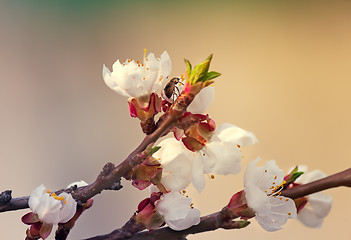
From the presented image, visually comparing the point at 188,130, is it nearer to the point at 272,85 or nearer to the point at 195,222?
the point at 195,222

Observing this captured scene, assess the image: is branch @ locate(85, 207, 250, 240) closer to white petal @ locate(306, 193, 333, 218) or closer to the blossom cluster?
the blossom cluster

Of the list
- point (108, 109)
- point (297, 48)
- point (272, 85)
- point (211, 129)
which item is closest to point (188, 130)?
point (211, 129)

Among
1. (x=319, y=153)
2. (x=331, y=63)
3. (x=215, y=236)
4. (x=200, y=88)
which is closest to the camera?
(x=200, y=88)

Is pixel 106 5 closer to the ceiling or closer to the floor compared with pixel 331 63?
closer to the ceiling

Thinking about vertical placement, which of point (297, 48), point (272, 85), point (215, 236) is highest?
point (297, 48)

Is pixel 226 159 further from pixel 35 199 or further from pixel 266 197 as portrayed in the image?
pixel 35 199

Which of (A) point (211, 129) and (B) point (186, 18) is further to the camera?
(B) point (186, 18)

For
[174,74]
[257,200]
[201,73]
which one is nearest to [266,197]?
[257,200]

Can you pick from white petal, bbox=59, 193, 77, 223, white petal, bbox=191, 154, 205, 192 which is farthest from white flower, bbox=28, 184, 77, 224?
white petal, bbox=191, 154, 205, 192

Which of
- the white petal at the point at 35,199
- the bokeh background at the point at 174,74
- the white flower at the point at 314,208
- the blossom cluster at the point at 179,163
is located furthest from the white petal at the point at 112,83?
the bokeh background at the point at 174,74

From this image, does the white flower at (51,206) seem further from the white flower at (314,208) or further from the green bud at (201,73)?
the white flower at (314,208)
